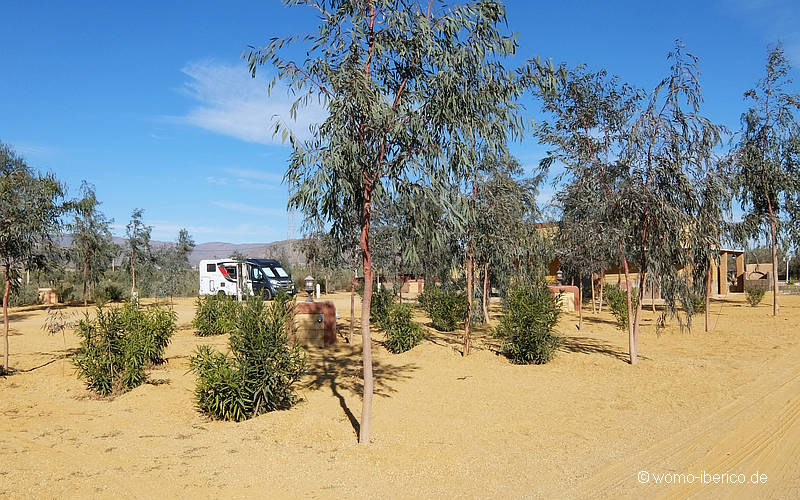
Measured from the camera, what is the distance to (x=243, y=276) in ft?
96.7

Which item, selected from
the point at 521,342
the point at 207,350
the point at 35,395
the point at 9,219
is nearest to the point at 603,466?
the point at 207,350

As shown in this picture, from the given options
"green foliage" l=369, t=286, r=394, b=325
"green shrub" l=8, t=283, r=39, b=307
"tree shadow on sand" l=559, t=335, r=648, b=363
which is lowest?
"tree shadow on sand" l=559, t=335, r=648, b=363

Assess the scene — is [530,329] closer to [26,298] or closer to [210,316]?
[210,316]

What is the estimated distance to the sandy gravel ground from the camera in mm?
5051

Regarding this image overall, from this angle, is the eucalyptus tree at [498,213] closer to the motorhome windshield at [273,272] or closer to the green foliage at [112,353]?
the green foliage at [112,353]

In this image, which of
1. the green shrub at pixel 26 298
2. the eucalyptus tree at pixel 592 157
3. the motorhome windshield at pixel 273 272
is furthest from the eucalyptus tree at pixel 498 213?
the green shrub at pixel 26 298

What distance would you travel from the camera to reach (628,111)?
10.7 m

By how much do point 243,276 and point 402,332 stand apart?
18.5m

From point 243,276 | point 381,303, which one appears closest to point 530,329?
point 381,303

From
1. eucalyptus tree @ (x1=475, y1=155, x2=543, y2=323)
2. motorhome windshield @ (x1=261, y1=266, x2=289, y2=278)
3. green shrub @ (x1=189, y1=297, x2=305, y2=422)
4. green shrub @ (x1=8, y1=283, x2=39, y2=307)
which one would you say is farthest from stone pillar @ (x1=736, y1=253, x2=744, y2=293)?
green shrub @ (x1=8, y1=283, x2=39, y2=307)

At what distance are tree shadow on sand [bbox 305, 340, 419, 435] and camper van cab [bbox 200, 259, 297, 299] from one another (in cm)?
1729

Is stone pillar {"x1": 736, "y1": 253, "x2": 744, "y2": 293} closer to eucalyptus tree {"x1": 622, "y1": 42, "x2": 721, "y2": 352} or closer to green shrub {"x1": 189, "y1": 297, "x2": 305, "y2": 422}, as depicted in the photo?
eucalyptus tree {"x1": 622, "y1": 42, "x2": 721, "y2": 352}

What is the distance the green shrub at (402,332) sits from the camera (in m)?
12.8

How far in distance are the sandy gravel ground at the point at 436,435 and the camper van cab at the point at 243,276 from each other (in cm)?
1859
